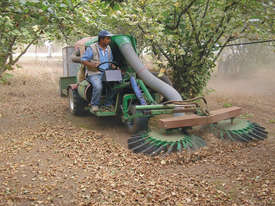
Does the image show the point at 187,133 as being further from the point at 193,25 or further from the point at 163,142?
the point at 193,25

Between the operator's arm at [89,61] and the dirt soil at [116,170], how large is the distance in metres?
1.44

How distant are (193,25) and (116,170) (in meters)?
4.42

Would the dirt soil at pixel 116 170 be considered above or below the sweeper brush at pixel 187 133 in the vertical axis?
below

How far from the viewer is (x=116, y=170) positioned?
204 inches

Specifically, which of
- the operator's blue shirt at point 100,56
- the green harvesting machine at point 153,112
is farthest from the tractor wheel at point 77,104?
the operator's blue shirt at point 100,56

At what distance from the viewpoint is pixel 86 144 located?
6406 millimetres

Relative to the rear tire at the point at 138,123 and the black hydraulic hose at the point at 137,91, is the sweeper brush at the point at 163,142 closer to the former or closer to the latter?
the rear tire at the point at 138,123

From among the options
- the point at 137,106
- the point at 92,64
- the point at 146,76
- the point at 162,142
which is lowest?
the point at 162,142

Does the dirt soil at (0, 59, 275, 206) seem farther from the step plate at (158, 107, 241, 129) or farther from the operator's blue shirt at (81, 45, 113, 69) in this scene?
the operator's blue shirt at (81, 45, 113, 69)

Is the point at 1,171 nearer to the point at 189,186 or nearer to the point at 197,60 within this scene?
the point at 189,186

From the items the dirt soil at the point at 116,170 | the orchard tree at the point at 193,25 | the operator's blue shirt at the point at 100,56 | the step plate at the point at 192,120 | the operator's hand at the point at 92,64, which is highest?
the orchard tree at the point at 193,25

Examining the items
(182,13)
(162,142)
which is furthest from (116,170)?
(182,13)

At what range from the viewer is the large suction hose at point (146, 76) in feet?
23.1

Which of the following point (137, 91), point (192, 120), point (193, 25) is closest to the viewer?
point (192, 120)
